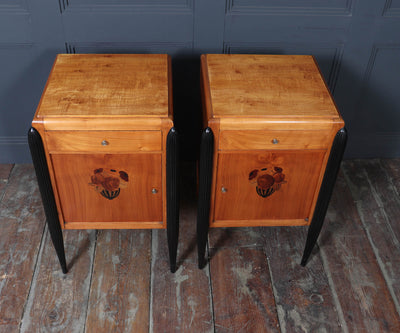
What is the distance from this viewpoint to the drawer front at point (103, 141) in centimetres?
142

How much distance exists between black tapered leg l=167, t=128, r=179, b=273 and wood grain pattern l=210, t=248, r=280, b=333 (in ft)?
0.67

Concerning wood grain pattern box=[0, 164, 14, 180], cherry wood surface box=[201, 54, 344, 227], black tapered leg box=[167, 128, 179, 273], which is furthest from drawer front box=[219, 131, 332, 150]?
wood grain pattern box=[0, 164, 14, 180]

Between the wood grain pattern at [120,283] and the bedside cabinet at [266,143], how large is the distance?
266 mm

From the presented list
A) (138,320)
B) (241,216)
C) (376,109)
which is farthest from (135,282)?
(376,109)

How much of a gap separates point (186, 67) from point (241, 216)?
2.31ft

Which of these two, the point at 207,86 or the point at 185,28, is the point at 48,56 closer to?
the point at 185,28

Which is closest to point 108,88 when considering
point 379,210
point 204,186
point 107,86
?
point 107,86

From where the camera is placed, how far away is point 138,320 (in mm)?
1659

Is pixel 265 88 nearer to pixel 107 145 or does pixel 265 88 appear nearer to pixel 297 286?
pixel 107 145

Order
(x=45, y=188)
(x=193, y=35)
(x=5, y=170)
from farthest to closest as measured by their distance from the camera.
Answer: (x=5, y=170) < (x=193, y=35) < (x=45, y=188)

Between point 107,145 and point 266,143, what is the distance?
510 mm

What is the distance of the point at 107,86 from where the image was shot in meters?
1.55

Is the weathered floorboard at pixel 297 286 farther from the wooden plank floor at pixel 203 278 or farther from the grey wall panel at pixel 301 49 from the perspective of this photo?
the grey wall panel at pixel 301 49

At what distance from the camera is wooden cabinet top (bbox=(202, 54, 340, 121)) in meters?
1.46
